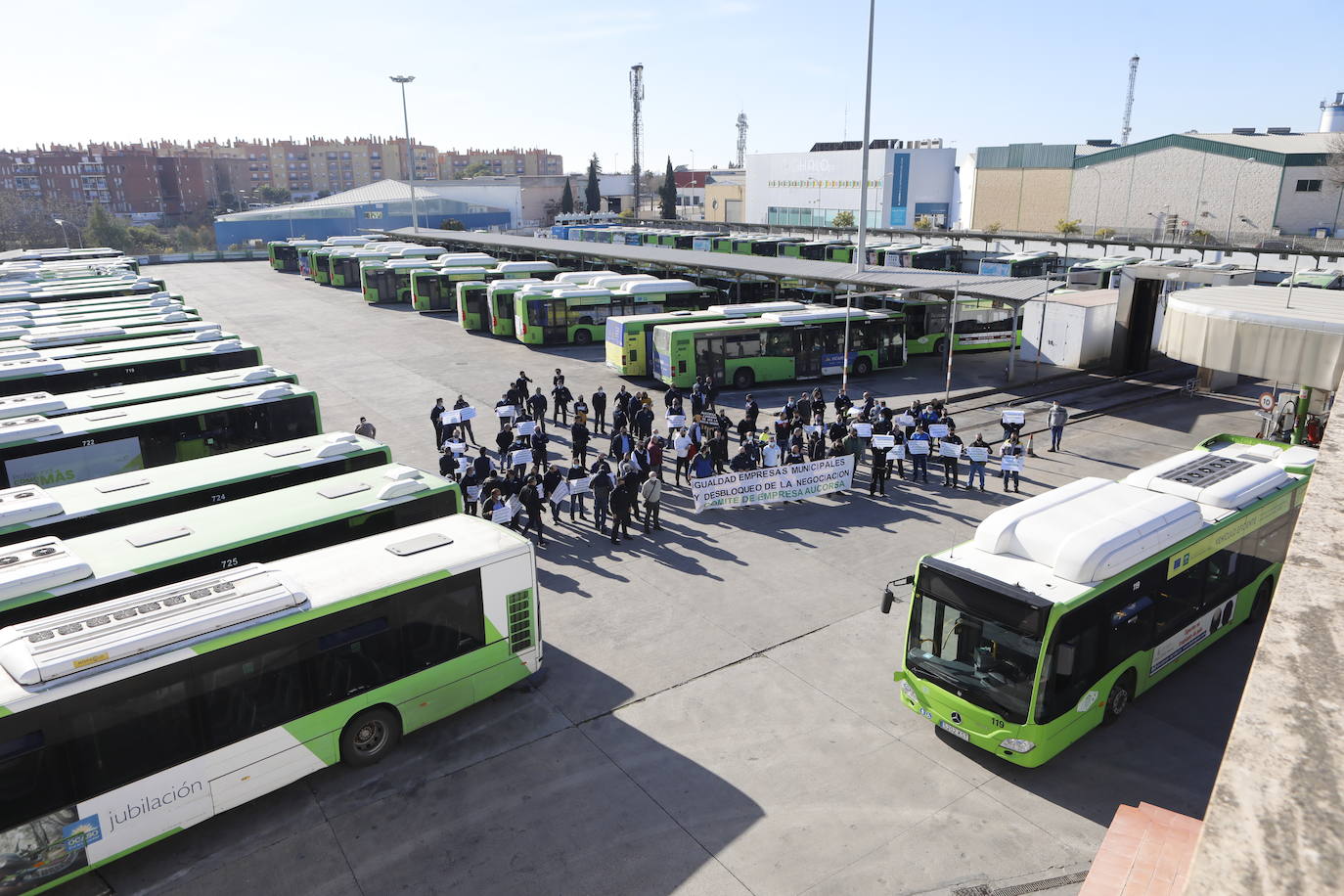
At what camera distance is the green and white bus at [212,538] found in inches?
356

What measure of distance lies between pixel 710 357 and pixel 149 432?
1640 centimetres

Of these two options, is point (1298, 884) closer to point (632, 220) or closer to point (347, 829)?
point (347, 829)

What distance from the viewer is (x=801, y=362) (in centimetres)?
2908

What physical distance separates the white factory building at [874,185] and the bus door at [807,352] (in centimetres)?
5494

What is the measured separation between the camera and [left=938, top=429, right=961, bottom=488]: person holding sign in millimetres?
18227

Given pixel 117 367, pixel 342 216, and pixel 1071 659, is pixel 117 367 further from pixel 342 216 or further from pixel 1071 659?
pixel 342 216

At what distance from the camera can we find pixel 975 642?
29.9 feet

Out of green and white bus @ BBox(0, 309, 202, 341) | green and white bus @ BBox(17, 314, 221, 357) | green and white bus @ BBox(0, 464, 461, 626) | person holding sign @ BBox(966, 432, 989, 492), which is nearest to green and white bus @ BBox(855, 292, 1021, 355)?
person holding sign @ BBox(966, 432, 989, 492)

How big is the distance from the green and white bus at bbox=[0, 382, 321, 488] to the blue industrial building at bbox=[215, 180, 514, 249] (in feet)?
259

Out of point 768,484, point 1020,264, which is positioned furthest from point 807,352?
point 1020,264

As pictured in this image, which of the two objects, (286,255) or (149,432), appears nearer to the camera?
(149,432)

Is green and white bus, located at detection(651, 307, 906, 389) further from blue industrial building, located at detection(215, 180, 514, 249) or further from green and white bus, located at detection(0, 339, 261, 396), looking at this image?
blue industrial building, located at detection(215, 180, 514, 249)

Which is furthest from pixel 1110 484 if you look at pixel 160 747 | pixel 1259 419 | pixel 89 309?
pixel 89 309

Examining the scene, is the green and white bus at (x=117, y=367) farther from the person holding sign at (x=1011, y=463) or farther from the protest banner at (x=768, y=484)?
the person holding sign at (x=1011, y=463)
